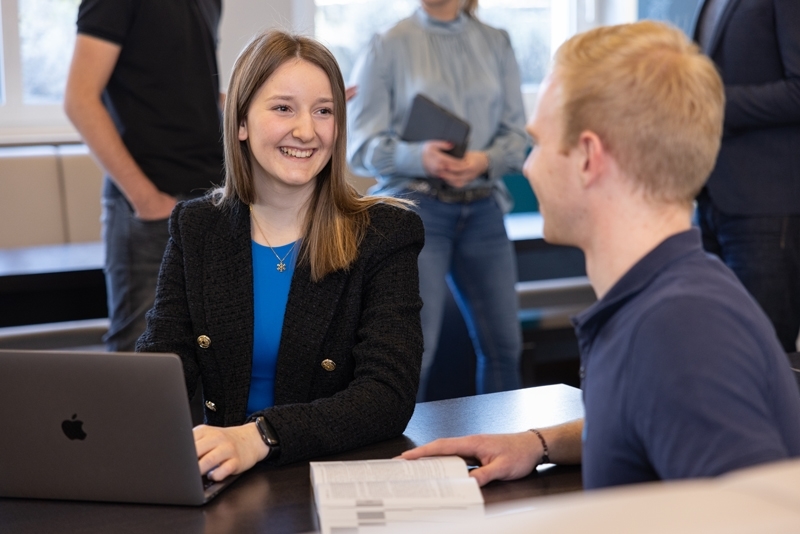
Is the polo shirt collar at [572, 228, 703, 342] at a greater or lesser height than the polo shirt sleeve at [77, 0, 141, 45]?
lesser

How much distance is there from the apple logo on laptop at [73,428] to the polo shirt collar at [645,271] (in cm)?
61

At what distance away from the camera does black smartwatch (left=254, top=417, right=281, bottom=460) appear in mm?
1309

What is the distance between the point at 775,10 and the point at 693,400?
1967 millimetres

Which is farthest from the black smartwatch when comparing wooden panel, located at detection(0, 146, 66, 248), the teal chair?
the teal chair

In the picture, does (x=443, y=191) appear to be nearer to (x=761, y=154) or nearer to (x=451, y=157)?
(x=451, y=157)

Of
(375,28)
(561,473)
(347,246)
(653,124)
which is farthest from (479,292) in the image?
(375,28)

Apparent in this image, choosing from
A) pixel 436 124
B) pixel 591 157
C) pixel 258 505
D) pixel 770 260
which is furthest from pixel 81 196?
pixel 591 157

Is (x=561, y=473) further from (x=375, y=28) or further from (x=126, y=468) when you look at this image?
(x=375, y=28)

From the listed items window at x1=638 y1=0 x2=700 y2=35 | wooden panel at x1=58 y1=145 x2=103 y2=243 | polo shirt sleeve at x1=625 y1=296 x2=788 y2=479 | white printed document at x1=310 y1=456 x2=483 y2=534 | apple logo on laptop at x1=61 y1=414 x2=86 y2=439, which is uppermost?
polo shirt sleeve at x1=625 y1=296 x2=788 y2=479

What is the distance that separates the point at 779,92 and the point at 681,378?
1894 mm

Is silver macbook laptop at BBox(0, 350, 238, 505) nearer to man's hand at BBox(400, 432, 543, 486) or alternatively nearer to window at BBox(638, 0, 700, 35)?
man's hand at BBox(400, 432, 543, 486)

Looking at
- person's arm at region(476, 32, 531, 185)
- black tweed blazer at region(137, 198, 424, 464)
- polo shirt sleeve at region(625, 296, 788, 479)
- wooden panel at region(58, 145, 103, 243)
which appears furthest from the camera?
wooden panel at region(58, 145, 103, 243)

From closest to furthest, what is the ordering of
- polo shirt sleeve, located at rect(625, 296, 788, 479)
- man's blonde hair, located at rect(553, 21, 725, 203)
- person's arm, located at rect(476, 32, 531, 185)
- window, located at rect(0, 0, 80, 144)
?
1. polo shirt sleeve, located at rect(625, 296, 788, 479)
2. man's blonde hair, located at rect(553, 21, 725, 203)
3. person's arm, located at rect(476, 32, 531, 185)
4. window, located at rect(0, 0, 80, 144)

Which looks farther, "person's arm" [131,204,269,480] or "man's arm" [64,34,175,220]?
"man's arm" [64,34,175,220]
